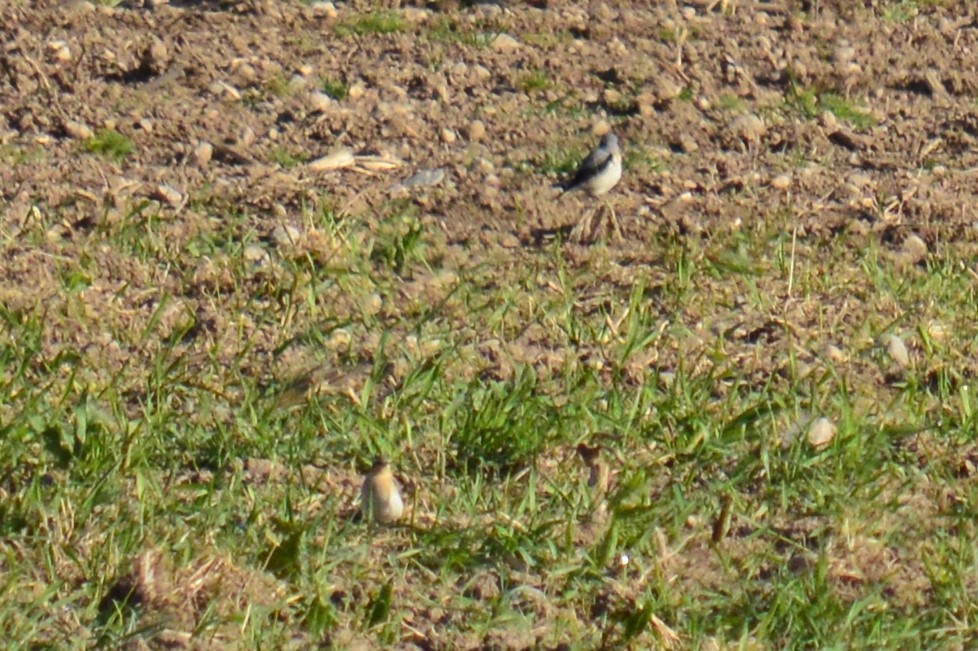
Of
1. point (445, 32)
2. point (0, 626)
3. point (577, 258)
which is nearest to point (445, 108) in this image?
point (445, 32)

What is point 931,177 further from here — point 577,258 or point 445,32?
point 445,32

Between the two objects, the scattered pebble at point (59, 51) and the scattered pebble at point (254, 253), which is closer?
the scattered pebble at point (254, 253)

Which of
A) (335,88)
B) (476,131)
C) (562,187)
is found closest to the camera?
(562,187)

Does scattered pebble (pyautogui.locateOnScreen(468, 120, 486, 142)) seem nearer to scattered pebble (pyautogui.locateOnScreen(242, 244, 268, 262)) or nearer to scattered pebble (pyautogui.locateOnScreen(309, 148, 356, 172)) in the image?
scattered pebble (pyautogui.locateOnScreen(309, 148, 356, 172))

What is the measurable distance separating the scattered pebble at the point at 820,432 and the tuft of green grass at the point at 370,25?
103 inches

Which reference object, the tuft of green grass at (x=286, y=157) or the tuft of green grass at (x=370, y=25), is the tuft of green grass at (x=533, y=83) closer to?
the tuft of green grass at (x=370, y=25)

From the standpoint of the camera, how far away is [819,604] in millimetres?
3494

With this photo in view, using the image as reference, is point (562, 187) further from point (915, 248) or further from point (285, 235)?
point (915, 248)

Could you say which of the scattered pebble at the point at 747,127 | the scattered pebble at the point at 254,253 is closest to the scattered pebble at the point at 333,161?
the scattered pebble at the point at 254,253

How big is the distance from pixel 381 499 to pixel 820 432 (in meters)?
1.09

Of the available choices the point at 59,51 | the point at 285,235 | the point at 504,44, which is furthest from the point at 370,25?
the point at 285,235

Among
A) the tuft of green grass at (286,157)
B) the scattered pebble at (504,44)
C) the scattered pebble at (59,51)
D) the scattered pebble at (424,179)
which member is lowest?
the tuft of green grass at (286,157)

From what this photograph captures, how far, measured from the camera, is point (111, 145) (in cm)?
521

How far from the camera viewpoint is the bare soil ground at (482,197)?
4.16 meters
